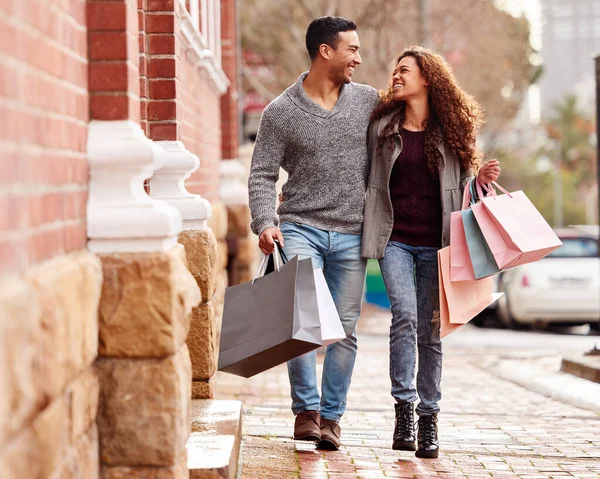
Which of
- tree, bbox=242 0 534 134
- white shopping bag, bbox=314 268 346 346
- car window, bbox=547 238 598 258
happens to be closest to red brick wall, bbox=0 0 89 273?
white shopping bag, bbox=314 268 346 346

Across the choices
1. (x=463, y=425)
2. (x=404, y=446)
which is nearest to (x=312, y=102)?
(x=404, y=446)

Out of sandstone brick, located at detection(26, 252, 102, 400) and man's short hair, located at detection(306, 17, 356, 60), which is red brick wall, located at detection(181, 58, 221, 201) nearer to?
man's short hair, located at detection(306, 17, 356, 60)

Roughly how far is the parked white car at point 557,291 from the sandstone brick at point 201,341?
11.3 metres

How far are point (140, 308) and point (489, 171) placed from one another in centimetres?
228

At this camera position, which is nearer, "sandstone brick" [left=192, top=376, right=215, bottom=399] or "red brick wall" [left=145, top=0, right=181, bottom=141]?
"red brick wall" [left=145, top=0, right=181, bottom=141]

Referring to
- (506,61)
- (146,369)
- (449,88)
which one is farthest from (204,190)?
(506,61)

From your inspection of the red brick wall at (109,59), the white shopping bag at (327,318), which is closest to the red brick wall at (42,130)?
the red brick wall at (109,59)

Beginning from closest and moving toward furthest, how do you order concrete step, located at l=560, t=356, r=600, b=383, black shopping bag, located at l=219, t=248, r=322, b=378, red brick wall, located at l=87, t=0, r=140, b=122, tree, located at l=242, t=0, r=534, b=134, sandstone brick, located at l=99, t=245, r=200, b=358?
1. sandstone brick, located at l=99, t=245, r=200, b=358
2. red brick wall, located at l=87, t=0, r=140, b=122
3. black shopping bag, located at l=219, t=248, r=322, b=378
4. concrete step, located at l=560, t=356, r=600, b=383
5. tree, located at l=242, t=0, r=534, b=134

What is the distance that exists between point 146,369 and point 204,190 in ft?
13.9

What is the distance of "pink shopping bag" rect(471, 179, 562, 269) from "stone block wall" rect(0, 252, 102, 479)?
7.34 feet

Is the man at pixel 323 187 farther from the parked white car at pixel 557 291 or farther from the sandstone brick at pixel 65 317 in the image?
the parked white car at pixel 557 291

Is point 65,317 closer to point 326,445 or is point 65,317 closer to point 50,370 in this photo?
point 50,370

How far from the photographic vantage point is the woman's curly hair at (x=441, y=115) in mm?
5402

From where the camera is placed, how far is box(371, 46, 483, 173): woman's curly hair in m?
5.40
